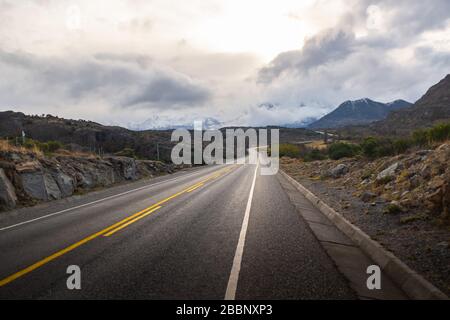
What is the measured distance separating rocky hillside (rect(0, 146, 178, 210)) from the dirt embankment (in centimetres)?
1290

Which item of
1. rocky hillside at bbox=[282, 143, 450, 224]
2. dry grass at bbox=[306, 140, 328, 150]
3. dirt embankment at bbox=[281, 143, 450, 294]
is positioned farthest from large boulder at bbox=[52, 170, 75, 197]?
dry grass at bbox=[306, 140, 328, 150]

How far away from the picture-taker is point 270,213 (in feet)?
34.3

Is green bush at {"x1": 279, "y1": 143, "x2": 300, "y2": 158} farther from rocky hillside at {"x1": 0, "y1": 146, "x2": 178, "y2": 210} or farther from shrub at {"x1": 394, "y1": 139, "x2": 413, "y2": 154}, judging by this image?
shrub at {"x1": 394, "y1": 139, "x2": 413, "y2": 154}

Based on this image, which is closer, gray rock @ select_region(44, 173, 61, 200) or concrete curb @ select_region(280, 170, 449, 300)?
concrete curb @ select_region(280, 170, 449, 300)

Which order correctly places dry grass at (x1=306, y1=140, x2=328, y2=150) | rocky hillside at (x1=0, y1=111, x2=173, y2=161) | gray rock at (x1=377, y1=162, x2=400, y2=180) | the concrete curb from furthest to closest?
rocky hillside at (x1=0, y1=111, x2=173, y2=161) → dry grass at (x1=306, y1=140, x2=328, y2=150) → gray rock at (x1=377, y1=162, x2=400, y2=180) → the concrete curb

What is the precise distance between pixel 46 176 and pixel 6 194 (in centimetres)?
384

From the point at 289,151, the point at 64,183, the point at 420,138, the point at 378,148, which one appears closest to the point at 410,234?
the point at 420,138

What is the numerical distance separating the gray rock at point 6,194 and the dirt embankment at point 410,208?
12.6 meters

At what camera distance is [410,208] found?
351 inches

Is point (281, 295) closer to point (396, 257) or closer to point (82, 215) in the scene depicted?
point (396, 257)

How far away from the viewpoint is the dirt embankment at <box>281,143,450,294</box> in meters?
5.72

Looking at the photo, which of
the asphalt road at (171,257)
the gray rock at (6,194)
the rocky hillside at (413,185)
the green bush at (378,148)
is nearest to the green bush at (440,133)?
the green bush at (378,148)
